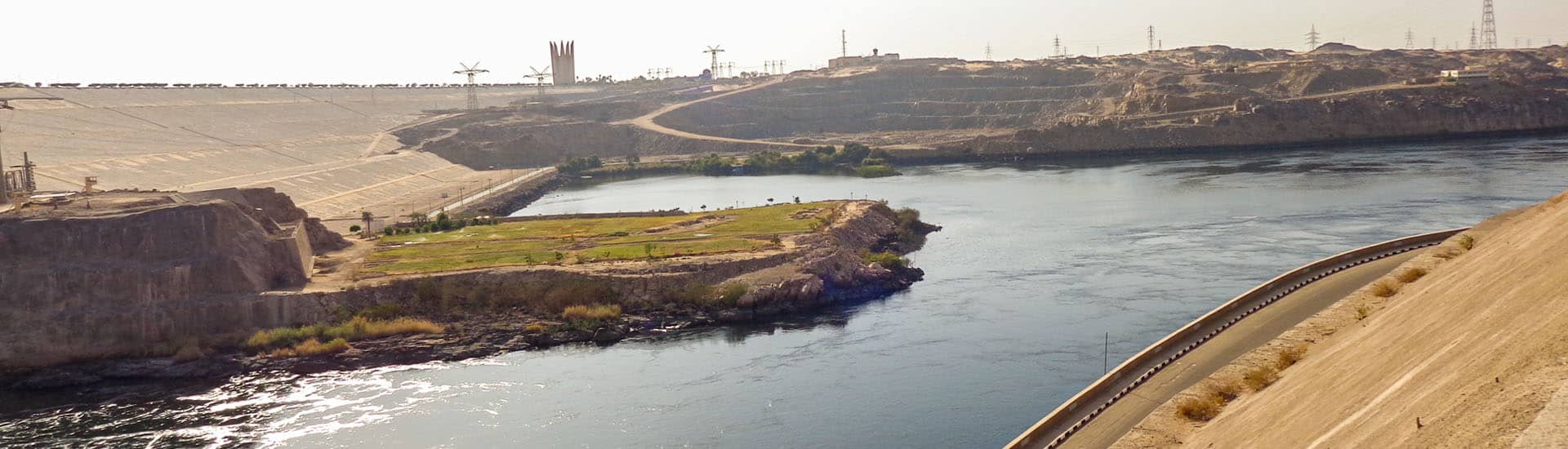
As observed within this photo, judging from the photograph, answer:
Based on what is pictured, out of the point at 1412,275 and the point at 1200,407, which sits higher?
the point at 1412,275

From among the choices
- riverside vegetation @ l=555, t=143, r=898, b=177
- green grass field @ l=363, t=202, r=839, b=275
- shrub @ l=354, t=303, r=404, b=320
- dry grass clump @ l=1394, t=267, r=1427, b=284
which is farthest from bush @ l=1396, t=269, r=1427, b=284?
riverside vegetation @ l=555, t=143, r=898, b=177

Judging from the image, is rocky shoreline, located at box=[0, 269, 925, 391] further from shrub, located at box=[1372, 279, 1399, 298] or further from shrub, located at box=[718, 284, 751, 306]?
shrub, located at box=[1372, 279, 1399, 298]

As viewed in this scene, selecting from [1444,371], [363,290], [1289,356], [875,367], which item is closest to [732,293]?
[875,367]

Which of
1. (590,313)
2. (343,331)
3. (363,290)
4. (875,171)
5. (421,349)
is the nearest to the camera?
(421,349)

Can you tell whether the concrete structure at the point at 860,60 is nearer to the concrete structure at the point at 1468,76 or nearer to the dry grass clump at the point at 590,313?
the concrete structure at the point at 1468,76

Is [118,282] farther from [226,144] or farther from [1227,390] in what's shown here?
[226,144]

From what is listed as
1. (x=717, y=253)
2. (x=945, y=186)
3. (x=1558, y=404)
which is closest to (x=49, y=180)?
(x=717, y=253)
